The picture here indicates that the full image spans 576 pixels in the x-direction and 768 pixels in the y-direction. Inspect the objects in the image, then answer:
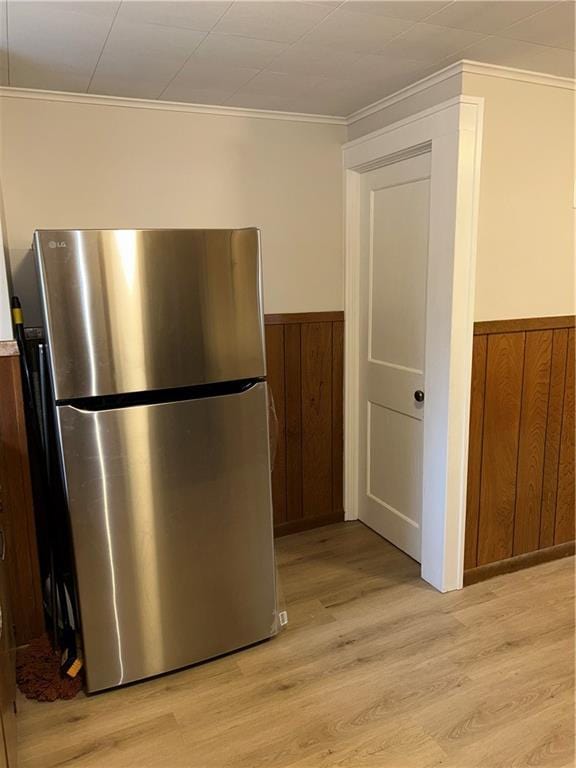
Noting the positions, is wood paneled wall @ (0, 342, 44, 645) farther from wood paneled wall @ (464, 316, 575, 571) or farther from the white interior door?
wood paneled wall @ (464, 316, 575, 571)

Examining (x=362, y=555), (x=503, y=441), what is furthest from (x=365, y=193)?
(x=362, y=555)

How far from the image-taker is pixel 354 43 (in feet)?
6.38

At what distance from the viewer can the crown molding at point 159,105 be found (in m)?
2.33

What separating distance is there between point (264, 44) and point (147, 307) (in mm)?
962

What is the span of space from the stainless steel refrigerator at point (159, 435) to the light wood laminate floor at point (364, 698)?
148 millimetres

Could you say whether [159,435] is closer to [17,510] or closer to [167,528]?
[167,528]

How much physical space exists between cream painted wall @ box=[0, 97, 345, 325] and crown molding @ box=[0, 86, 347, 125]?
0.02m

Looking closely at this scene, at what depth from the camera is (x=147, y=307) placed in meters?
1.87

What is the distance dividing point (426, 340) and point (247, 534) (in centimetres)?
113

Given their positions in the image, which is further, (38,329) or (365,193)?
(365,193)

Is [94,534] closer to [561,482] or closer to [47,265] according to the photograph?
[47,265]

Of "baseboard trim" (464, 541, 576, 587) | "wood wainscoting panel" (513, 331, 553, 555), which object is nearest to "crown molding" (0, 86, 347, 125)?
"wood wainscoting panel" (513, 331, 553, 555)

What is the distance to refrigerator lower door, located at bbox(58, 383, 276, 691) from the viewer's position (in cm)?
190

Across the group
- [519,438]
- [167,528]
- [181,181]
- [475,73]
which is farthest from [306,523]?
[475,73]
